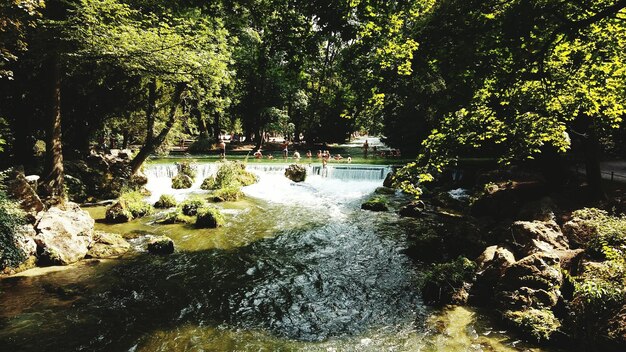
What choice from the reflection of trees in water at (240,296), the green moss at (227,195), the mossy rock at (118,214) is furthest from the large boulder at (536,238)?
the mossy rock at (118,214)

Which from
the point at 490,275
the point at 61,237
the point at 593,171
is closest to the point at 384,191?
the point at 593,171

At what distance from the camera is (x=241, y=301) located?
870cm

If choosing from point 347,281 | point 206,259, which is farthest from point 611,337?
point 206,259

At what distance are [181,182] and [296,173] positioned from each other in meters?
8.01

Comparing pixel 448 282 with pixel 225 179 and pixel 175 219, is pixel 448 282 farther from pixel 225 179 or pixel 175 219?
pixel 225 179

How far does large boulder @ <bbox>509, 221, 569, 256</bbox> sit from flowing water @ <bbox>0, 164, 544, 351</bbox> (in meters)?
2.78

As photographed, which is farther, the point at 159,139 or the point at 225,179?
the point at 225,179

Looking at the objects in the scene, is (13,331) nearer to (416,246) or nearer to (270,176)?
(416,246)

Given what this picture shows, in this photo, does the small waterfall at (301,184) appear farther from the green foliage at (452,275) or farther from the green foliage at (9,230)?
the green foliage at (9,230)

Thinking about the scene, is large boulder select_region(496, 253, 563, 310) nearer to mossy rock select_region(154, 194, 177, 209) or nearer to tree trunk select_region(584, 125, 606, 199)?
tree trunk select_region(584, 125, 606, 199)

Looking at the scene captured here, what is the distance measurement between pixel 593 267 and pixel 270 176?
21.3 metres

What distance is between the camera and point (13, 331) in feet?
22.6

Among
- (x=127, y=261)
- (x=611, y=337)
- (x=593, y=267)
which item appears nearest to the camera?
(x=611, y=337)

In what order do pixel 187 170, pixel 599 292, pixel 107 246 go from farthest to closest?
1. pixel 187 170
2. pixel 107 246
3. pixel 599 292
